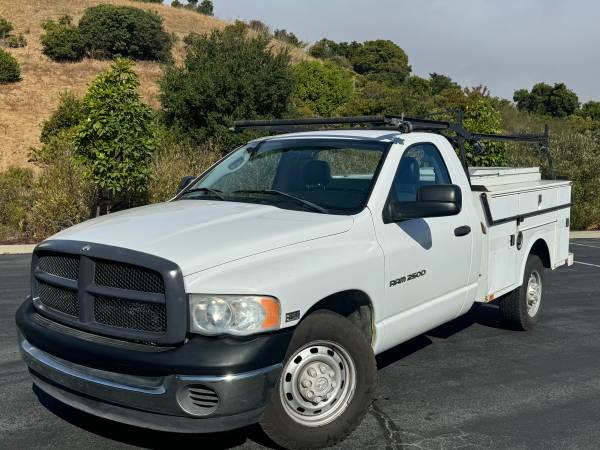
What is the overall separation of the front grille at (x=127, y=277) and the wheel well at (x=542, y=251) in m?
4.65

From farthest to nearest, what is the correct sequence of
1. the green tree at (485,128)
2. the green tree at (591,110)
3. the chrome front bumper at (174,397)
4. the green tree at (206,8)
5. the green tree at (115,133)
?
the green tree at (206,8) → the green tree at (591,110) → the green tree at (485,128) → the green tree at (115,133) → the chrome front bumper at (174,397)

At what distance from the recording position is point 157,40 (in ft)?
160

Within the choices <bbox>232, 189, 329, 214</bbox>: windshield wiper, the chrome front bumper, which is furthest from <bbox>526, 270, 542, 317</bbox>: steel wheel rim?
the chrome front bumper

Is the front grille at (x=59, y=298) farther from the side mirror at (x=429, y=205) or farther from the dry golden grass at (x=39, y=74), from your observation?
the dry golden grass at (x=39, y=74)

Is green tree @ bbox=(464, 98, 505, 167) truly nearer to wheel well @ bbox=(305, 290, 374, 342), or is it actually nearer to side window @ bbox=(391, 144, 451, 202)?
side window @ bbox=(391, 144, 451, 202)

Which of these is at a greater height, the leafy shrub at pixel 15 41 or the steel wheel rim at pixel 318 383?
the leafy shrub at pixel 15 41

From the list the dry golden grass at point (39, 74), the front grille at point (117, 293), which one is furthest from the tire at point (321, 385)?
the dry golden grass at point (39, 74)

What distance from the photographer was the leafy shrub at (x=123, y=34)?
46344 millimetres

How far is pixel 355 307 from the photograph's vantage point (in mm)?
4164

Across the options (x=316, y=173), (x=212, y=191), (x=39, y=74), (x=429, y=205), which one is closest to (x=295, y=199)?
(x=316, y=173)

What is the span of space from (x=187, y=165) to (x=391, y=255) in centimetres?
1125

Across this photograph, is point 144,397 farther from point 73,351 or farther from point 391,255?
point 391,255

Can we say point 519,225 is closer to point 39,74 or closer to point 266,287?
point 266,287

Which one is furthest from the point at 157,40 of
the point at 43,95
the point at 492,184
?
the point at 492,184
